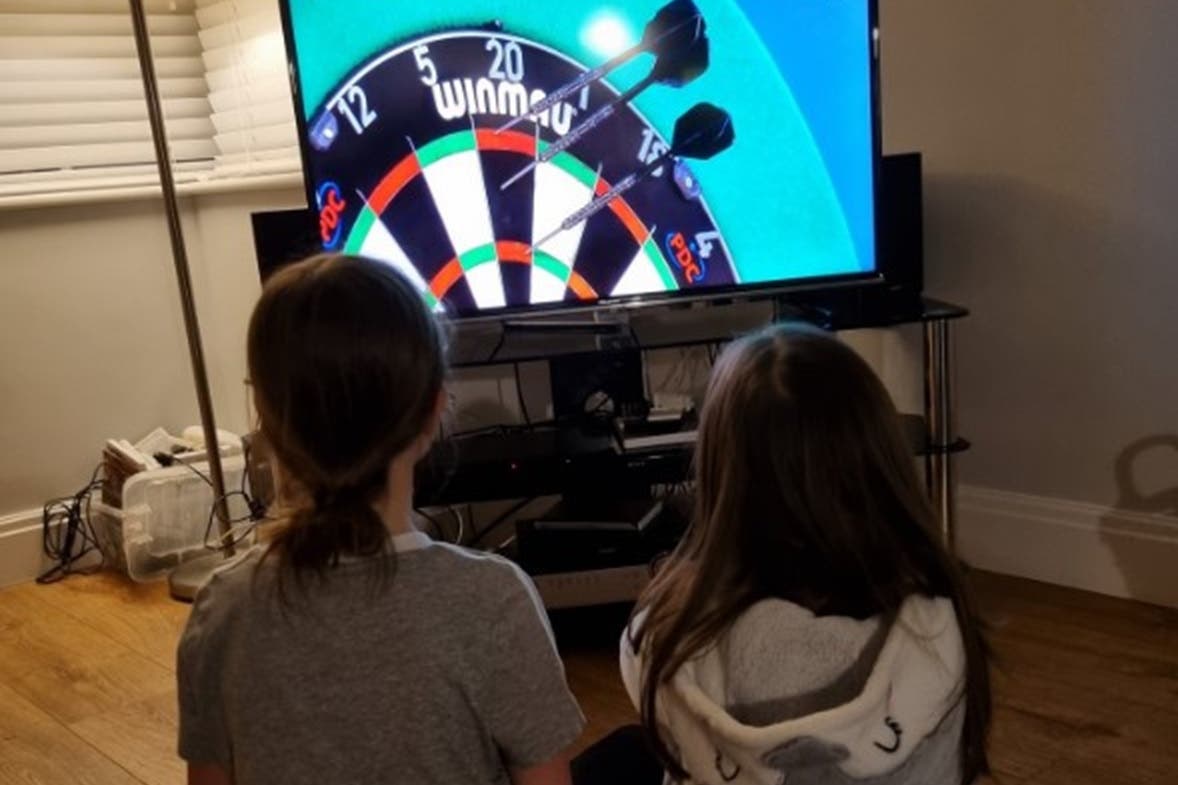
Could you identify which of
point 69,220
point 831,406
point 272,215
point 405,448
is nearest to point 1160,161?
point 831,406

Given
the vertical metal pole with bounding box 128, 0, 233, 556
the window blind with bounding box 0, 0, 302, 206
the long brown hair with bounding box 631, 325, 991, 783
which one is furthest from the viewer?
the window blind with bounding box 0, 0, 302, 206

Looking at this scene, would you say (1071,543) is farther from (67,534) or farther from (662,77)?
(67,534)

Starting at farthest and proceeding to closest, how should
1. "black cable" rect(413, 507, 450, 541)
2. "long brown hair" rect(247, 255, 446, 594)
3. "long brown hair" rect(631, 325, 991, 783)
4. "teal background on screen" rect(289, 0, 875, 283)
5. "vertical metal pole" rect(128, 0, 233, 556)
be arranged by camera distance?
"black cable" rect(413, 507, 450, 541) < "vertical metal pole" rect(128, 0, 233, 556) < "teal background on screen" rect(289, 0, 875, 283) < "long brown hair" rect(631, 325, 991, 783) < "long brown hair" rect(247, 255, 446, 594)

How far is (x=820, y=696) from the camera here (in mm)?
1013

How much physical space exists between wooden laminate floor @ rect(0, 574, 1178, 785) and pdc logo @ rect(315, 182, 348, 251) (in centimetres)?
91

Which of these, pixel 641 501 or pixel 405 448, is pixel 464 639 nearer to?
pixel 405 448

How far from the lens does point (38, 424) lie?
3207 mm

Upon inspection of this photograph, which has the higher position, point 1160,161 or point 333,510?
point 1160,161

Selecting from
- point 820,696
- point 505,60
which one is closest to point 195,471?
point 505,60

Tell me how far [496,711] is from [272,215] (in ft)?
5.19

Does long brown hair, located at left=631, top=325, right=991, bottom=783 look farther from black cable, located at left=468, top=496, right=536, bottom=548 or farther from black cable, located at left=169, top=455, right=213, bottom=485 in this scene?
black cable, located at left=169, top=455, right=213, bottom=485

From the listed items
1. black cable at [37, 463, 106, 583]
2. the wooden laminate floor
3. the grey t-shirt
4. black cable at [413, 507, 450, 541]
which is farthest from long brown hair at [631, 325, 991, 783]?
black cable at [37, 463, 106, 583]

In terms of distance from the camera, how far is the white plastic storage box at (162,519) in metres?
3.00

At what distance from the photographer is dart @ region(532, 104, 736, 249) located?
7.49 ft
